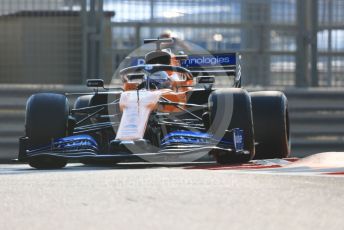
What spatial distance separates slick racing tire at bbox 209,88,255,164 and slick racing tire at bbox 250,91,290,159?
2.10ft

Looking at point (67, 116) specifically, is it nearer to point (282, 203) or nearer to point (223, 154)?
point (223, 154)

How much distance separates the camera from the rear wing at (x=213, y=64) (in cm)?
1095

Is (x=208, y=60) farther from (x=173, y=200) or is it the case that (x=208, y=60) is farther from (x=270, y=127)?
(x=173, y=200)

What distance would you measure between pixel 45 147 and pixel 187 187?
2958mm

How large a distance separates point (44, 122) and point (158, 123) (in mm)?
1200

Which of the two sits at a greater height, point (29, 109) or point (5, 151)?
point (29, 109)

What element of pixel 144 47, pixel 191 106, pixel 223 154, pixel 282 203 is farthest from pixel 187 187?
pixel 144 47

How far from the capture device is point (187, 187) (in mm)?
6574

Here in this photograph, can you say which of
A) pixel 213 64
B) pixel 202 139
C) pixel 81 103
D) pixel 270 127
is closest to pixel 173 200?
pixel 202 139

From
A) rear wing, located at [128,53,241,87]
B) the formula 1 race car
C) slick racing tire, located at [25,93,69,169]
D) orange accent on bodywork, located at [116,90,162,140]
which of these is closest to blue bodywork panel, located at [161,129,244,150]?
the formula 1 race car

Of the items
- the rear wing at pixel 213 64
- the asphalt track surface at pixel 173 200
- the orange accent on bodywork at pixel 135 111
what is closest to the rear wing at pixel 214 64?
the rear wing at pixel 213 64

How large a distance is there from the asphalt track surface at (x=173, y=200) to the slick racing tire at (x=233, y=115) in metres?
1.42

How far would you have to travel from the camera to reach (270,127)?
997cm

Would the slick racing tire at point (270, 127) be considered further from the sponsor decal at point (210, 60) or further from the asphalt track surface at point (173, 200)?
the asphalt track surface at point (173, 200)
